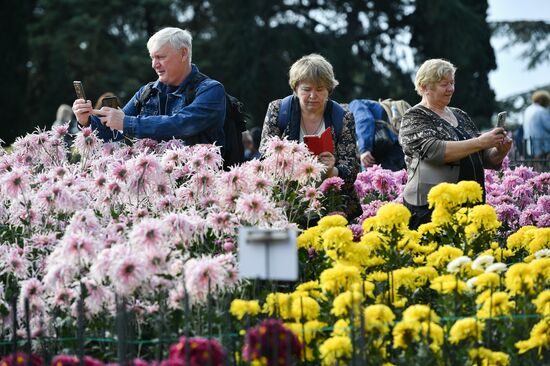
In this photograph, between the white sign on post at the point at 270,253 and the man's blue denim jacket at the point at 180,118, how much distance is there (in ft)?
9.37

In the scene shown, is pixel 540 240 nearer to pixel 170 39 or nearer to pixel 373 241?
pixel 373 241

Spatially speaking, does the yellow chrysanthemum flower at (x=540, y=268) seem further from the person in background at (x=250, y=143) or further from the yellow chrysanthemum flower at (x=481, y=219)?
the person in background at (x=250, y=143)

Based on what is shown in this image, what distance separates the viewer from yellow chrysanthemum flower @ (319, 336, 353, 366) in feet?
14.4

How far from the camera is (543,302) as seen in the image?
4727 millimetres

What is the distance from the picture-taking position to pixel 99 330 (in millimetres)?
5363

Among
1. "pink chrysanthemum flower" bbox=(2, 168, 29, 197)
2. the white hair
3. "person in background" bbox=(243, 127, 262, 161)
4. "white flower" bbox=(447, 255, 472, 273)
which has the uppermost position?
"person in background" bbox=(243, 127, 262, 161)

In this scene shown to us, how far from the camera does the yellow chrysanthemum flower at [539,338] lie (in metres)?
4.59

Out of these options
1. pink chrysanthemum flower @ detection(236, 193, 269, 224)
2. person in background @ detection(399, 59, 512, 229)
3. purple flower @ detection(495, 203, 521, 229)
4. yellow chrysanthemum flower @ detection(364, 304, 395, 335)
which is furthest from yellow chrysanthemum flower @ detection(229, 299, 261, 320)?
purple flower @ detection(495, 203, 521, 229)

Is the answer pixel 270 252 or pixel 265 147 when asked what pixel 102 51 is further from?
pixel 270 252

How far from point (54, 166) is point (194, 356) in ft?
9.72

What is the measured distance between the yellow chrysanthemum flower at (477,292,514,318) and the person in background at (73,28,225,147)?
2571mm

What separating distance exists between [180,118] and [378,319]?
2.63 meters

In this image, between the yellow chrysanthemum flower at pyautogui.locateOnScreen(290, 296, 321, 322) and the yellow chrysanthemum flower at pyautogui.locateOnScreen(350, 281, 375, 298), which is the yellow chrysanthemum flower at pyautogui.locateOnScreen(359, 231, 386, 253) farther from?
the yellow chrysanthemum flower at pyautogui.locateOnScreen(290, 296, 321, 322)

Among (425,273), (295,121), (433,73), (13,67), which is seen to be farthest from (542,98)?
(13,67)
